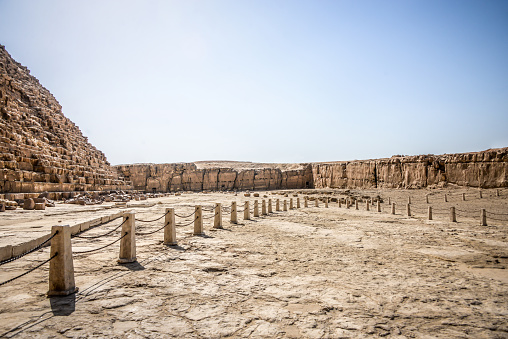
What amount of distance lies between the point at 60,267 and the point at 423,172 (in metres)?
36.5

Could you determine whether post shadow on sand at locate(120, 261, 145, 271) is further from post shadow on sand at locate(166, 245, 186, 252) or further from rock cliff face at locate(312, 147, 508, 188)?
rock cliff face at locate(312, 147, 508, 188)

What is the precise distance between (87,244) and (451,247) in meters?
8.59

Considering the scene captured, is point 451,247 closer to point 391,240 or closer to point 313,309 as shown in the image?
point 391,240

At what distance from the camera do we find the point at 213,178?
50875 mm

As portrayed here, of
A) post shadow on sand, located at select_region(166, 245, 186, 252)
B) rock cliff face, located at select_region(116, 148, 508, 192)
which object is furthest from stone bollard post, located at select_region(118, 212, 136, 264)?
rock cliff face, located at select_region(116, 148, 508, 192)

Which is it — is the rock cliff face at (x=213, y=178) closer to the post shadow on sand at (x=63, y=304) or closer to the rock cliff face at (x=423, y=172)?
the rock cliff face at (x=423, y=172)

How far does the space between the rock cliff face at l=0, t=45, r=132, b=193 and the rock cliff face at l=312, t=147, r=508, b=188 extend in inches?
1199

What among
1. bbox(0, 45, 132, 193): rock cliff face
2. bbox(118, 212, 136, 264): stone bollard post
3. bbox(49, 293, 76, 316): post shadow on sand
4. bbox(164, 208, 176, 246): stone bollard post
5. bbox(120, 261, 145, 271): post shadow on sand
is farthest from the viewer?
bbox(0, 45, 132, 193): rock cliff face

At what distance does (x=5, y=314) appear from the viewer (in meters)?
3.07

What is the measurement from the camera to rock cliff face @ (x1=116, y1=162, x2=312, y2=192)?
5022 cm

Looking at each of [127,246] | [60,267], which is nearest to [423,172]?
[127,246]

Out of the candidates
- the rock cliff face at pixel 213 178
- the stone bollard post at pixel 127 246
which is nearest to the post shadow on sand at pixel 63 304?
the stone bollard post at pixel 127 246

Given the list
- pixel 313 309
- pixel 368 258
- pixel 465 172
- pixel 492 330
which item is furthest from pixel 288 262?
pixel 465 172

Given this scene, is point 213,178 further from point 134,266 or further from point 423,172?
point 134,266
